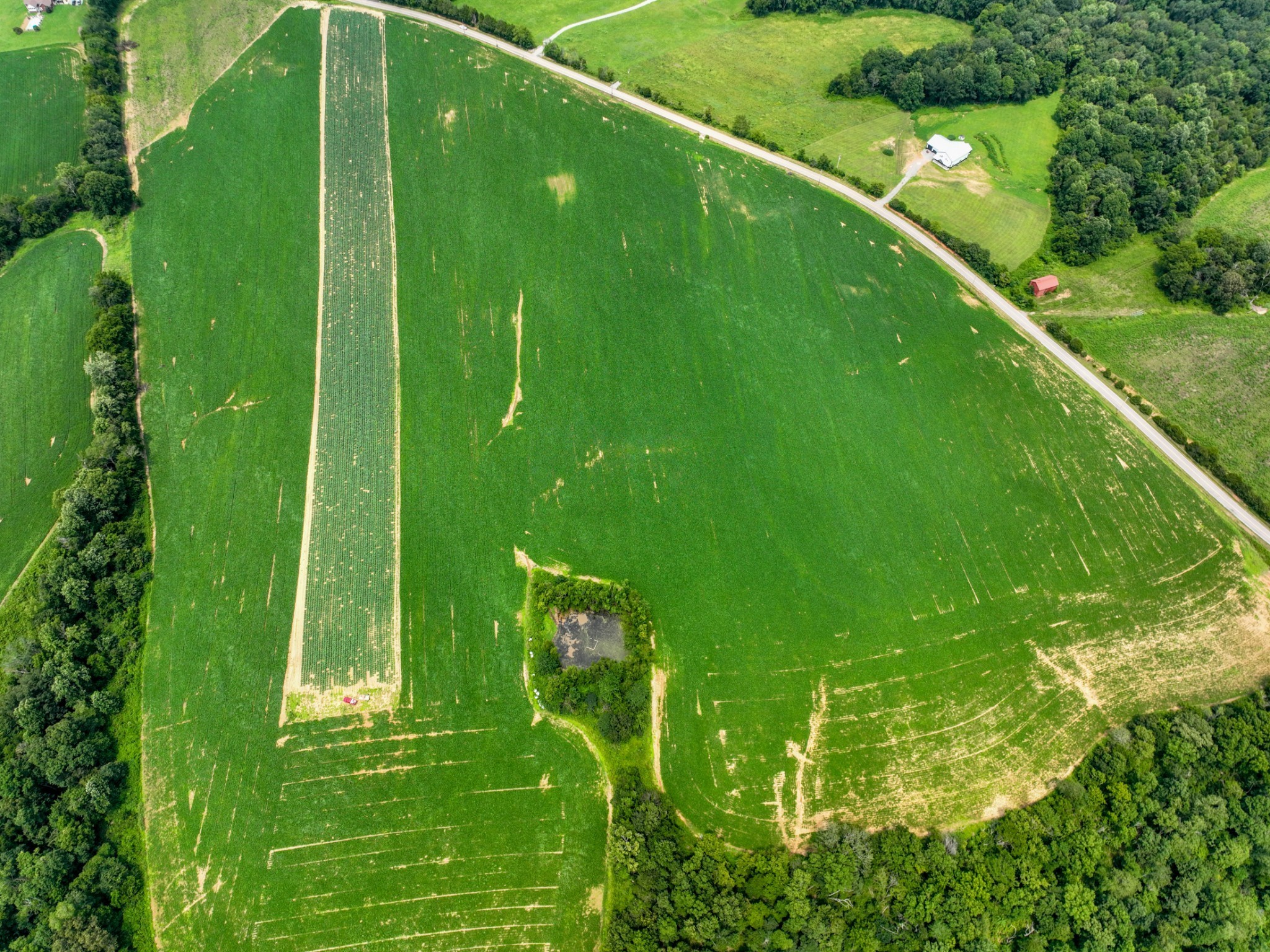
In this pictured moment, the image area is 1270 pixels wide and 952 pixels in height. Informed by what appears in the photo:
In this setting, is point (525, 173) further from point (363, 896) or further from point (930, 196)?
point (363, 896)

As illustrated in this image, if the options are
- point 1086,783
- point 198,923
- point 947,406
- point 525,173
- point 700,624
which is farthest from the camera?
point 525,173

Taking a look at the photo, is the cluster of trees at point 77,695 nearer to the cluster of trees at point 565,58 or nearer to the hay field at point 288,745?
the hay field at point 288,745

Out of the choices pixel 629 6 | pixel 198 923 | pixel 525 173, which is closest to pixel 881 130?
pixel 629 6

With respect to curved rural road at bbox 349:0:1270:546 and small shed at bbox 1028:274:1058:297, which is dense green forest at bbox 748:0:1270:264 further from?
curved rural road at bbox 349:0:1270:546

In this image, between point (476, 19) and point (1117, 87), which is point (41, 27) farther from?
point (1117, 87)

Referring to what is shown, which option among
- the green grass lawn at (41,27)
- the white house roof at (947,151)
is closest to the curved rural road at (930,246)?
the white house roof at (947,151)
